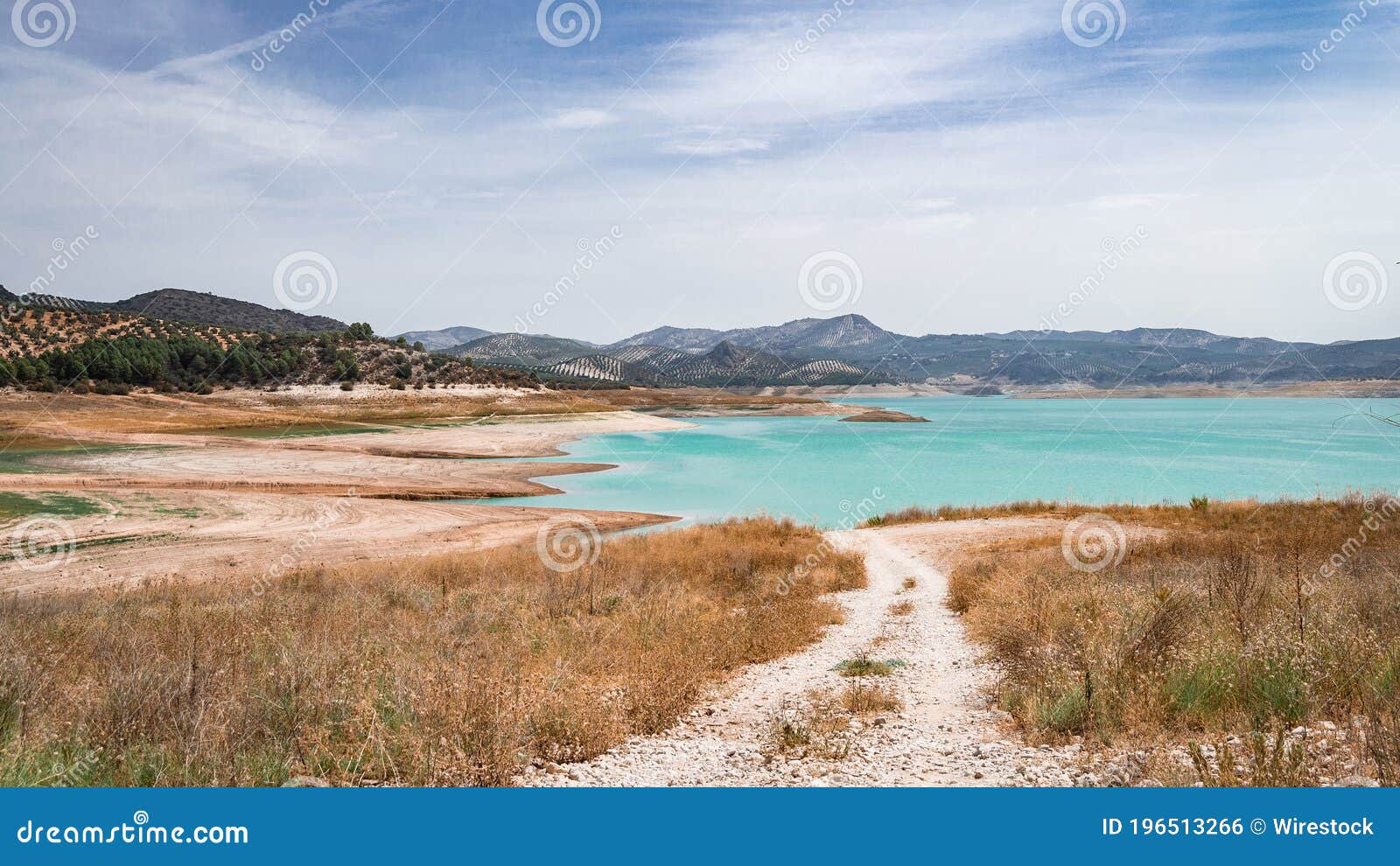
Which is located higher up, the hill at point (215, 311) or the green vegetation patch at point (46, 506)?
the hill at point (215, 311)

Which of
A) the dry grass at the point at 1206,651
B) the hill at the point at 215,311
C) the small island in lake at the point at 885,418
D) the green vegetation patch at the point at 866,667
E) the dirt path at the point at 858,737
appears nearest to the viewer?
the dirt path at the point at 858,737

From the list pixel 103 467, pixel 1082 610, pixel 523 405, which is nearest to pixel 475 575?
pixel 1082 610

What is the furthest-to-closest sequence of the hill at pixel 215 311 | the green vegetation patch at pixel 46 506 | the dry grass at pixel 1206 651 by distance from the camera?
the hill at pixel 215 311, the green vegetation patch at pixel 46 506, the dry grass at pixel 1206 651

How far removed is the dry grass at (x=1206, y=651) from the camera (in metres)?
4.78

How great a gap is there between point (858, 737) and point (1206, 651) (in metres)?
2.64

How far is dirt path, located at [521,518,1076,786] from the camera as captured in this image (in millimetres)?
4539

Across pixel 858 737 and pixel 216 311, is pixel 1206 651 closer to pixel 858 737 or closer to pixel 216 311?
pixel 858 737

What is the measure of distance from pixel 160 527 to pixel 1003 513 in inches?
909

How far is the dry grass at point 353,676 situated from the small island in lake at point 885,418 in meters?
81.4

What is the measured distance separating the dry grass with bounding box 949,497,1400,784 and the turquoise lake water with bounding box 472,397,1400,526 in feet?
55.1

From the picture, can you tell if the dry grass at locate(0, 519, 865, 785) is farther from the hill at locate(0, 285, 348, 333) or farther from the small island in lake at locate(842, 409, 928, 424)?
the hill at locate(0, 285, 348, 333)

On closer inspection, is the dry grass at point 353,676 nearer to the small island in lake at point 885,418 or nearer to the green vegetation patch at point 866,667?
the green vegetation patch at point 866,667

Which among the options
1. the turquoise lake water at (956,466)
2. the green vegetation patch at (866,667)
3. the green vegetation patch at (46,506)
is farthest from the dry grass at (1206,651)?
the green vegetation patch at (46,506)

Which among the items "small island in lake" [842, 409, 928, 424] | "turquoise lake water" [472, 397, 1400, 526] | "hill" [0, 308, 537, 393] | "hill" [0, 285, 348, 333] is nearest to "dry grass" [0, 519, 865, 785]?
"turquoise lake water" [472, 397, 1400, 526]
